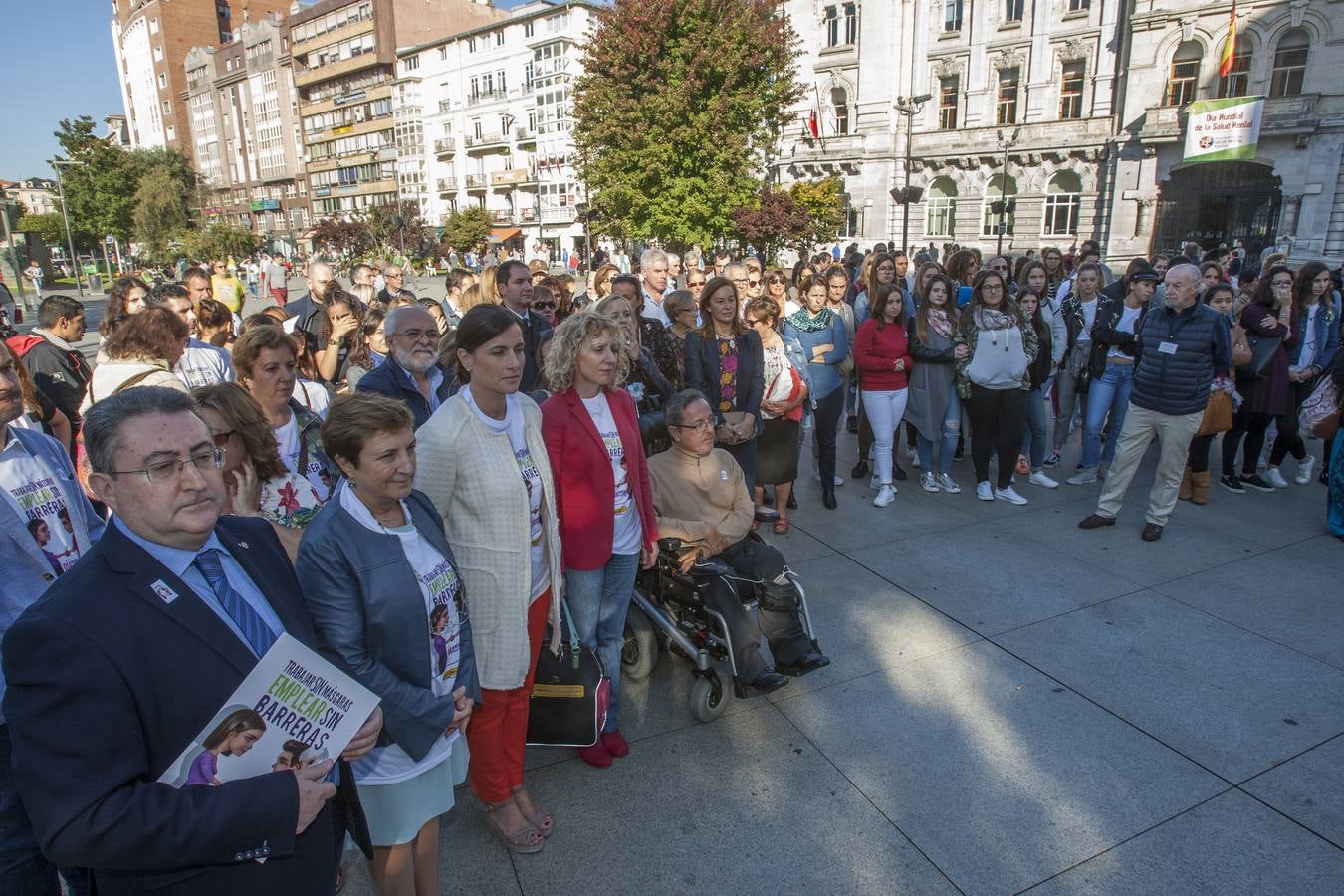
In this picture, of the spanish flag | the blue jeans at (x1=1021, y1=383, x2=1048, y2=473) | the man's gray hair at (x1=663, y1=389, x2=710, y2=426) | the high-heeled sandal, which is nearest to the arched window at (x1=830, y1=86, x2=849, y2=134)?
the spanish flag

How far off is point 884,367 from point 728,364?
1.83m

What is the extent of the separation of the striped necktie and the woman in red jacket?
5716mm

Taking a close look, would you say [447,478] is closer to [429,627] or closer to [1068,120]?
[429,627]

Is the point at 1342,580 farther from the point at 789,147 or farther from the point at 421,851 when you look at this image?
the point at 789,147

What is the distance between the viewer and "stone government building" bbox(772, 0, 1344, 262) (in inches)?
1065

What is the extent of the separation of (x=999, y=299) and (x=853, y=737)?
4.41m

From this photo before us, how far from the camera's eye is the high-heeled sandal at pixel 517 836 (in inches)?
115

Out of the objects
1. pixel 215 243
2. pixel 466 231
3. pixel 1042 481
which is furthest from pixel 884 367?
pixel 215 243

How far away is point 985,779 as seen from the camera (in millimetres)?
3283

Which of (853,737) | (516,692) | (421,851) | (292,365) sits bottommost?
(853,737)

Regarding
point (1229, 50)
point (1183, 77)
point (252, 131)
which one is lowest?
point (1183, 77)

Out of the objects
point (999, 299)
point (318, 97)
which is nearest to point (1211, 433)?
point (999, 299)

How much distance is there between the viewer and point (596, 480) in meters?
3.25

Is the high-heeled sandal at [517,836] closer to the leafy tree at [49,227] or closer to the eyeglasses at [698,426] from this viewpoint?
the eyeglasses at [698,426]
